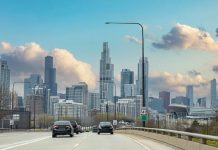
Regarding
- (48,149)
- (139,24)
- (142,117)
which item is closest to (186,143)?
(48,149)

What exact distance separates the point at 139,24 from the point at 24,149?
27.2 m

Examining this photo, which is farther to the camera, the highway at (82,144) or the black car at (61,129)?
the black car at (61,129)

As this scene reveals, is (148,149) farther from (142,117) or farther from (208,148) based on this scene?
(142,117)

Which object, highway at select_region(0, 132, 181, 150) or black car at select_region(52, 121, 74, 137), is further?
black car at select_region(52, 121, 74, 137)

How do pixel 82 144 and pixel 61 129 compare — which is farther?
pixel 61 129

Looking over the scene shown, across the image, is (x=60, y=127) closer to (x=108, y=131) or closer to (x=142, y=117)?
(x=142, y=117)

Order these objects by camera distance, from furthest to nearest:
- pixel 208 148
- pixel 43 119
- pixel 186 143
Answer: pixel 43 119 < pixel 186 143 < pixel 208 148

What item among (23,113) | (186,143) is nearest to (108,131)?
(186,143)

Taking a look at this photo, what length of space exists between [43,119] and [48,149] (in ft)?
519

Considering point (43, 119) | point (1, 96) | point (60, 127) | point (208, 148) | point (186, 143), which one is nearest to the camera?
point (208, 148)

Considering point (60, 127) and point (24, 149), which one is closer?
point (24, 149)

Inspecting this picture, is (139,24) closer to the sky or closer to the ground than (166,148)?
closer to the sky

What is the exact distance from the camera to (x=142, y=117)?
164 feet

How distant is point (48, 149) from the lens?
28.9m
